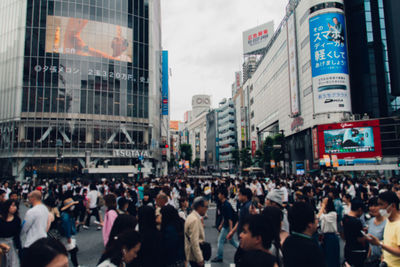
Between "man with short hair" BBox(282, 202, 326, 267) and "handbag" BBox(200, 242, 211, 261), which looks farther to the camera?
"handbag" BBox(200, 242, 211, 261)

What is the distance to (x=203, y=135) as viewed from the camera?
17150 cm

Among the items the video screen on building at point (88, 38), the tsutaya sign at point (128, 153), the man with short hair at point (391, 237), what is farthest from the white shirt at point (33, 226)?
the video screen on building at point (88, 38)

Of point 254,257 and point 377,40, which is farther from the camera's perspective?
point 377,40

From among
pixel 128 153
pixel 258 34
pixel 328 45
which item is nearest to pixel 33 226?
pixel 128 153

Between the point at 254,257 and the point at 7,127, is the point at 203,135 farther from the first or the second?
the point at 254,257

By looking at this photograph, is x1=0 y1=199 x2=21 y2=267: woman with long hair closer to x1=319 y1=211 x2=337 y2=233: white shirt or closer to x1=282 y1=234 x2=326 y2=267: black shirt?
x1=282 y1=234 x2=326 y2=267: black shirt

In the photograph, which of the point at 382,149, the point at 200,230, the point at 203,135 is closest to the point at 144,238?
the point at 200,230

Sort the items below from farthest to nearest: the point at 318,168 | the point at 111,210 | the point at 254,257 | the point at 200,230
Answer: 1. the point at 318,168
2. the point at 111,210
3. the point at 200,230
4. the point at 254,257

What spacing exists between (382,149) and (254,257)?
50551mm

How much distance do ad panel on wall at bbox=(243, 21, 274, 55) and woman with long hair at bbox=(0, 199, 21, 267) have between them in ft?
346

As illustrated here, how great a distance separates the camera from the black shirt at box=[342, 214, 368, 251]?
512cm

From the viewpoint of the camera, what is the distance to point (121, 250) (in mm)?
3186

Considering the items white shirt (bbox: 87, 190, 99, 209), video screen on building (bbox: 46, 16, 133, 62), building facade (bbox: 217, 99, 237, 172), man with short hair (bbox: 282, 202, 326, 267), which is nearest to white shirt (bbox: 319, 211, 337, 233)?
man with short hair (bbox: 282, 202, 326, 267)

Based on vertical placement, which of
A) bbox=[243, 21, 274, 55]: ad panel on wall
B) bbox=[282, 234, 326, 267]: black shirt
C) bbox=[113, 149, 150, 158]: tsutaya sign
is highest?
bbox=[243, 21, 274, 55]: ad panel on wall
